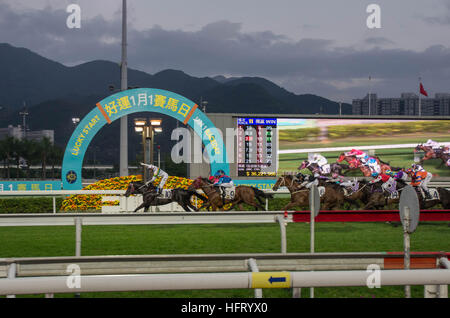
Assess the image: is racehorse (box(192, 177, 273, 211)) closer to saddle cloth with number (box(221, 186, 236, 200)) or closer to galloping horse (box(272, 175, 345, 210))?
saddle cloth with number (box(221, 186, 236, 200))

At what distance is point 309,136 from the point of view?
19547 mm

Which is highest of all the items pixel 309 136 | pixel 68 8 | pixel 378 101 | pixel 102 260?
pixel 378 101

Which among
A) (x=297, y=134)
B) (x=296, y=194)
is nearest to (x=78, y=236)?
(x=296, y=194)

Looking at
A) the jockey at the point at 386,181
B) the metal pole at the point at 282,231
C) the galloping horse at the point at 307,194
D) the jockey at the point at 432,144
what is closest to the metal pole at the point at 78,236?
the metal pole at the point at 282,231

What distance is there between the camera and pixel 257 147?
18.7 m

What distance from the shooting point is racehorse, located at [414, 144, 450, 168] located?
1986 cm

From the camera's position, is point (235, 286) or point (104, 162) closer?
point (235, 286)

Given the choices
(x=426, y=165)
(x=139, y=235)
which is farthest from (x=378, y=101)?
(x=139, y=235)

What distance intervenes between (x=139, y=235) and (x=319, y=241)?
337 centimetres

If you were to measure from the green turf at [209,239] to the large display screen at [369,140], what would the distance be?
749 centimetres

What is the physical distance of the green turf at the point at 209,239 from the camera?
25.9ft

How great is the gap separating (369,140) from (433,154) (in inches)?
97.9

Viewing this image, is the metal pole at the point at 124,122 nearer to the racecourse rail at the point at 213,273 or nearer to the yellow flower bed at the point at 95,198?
the yellow flower bed at the point at 95,198
